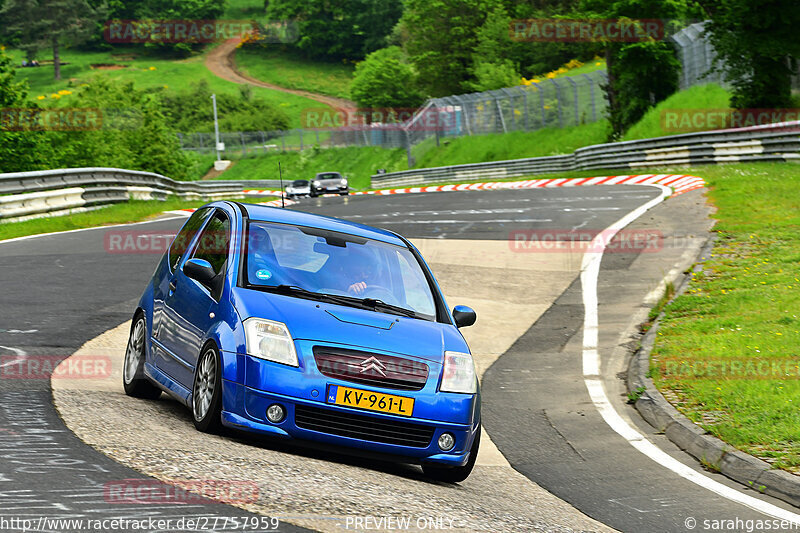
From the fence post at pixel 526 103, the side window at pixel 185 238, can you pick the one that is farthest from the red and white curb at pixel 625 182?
the side window at pixel 185 238

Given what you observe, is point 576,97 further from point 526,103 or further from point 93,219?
point 93,219

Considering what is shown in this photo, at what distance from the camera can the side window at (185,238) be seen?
27.1 ft

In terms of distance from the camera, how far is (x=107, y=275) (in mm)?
14734

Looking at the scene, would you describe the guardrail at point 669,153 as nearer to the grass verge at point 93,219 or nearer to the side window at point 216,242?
the grass verge at point 93,219

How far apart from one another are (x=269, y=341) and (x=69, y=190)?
19.1 meters

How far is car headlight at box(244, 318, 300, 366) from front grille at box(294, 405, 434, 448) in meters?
0.33

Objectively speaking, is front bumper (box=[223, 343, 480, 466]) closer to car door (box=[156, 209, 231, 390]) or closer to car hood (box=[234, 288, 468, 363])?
car hood (box=[234, 288, 468, 363])

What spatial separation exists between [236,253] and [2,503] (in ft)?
9.87

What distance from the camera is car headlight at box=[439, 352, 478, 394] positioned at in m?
6.74

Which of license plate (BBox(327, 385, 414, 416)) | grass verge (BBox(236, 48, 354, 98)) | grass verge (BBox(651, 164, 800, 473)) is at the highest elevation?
grass verge (BBox(236, 48, 354, 98))

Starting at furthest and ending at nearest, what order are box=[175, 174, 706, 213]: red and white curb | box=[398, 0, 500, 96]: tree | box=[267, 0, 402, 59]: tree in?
box=[267, 0, 402, 59]: tree
box=[398, 0, 500, 96]: tree
box=[175, 174, 706, 213]: red and white curb

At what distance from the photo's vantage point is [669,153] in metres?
34.7

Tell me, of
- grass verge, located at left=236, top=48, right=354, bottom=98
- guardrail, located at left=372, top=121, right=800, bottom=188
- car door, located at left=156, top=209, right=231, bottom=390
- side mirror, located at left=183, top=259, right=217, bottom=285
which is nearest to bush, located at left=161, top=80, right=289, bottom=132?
grass verge, located at left=236, top=48, right=354, bottom=98

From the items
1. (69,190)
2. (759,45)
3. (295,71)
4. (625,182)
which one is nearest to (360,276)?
(69,190)
